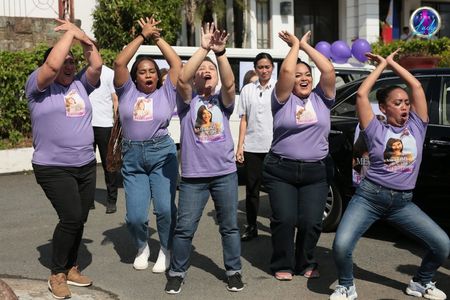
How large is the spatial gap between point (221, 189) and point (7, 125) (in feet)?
23.2

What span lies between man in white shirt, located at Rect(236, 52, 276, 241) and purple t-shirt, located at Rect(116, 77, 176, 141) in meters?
1.22

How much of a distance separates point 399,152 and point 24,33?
958 centimetres

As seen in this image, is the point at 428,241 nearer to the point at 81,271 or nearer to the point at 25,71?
the point at 81,271

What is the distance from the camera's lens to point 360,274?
5.22 meters

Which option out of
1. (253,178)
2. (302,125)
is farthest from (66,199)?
(253,178)

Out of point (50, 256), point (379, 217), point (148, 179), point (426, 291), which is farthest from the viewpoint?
point (50, 256)

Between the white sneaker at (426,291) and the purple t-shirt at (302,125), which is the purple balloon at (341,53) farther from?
the white sneaker at (426,291)

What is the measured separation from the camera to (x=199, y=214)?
16.0 ft

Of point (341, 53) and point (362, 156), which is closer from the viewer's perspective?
point (362, 156)

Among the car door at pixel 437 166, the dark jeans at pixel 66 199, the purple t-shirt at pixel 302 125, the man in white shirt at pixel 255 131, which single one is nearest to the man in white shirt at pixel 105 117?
the man in white shirt at pixel 255 131

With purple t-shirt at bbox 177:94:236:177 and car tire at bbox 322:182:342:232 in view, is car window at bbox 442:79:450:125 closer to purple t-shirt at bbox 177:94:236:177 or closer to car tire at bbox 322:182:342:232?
car tire at bbox 322:182:342:232

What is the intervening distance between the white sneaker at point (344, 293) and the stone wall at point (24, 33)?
9257 millimetres

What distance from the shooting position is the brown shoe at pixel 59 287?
4.72 meters

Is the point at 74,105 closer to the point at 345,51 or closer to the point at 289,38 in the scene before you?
the point at 289,38
